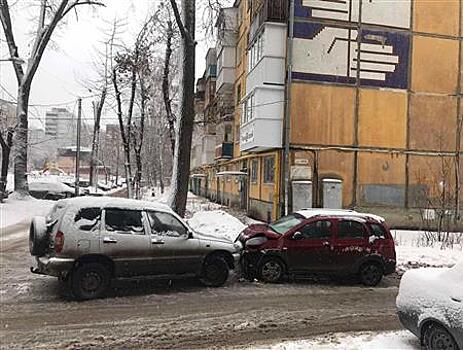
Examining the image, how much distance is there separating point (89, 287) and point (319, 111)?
14.2m

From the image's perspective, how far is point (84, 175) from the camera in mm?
85875

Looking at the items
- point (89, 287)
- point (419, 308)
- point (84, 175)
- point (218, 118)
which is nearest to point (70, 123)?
point (84, 175)

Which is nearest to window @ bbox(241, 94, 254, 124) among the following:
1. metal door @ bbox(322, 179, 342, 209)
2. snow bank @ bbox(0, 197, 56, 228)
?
metal door @ bbox(322, 179, 342, 209)

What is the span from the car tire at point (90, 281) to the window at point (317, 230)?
4281 millimetres

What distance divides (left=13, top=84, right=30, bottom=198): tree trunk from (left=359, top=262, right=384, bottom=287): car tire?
2058cm

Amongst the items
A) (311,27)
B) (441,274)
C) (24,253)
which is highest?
(311,27)

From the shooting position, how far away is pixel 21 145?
25250 millimetres

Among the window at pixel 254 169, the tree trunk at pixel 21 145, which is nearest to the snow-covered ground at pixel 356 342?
the window at pixel 254 169

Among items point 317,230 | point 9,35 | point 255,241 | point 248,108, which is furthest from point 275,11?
point 9,35

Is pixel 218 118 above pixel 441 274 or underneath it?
above

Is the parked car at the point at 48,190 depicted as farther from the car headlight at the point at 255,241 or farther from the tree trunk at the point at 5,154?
the car headlight at the point at 255,241

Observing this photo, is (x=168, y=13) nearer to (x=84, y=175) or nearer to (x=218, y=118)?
(x=218, y=118)

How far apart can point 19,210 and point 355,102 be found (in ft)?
53.6

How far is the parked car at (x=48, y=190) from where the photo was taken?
3566 centimetres
